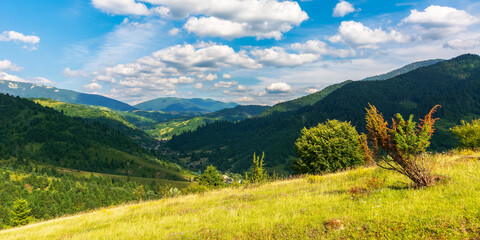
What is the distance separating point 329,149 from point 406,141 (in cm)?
3548

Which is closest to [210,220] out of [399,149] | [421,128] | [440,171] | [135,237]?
[135,237]

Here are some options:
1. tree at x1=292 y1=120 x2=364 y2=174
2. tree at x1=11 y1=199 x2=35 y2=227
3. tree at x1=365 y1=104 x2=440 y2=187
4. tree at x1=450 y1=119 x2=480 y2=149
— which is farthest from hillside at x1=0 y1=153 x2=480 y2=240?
tree at x1=11 y1=199 x2=35 y2=227

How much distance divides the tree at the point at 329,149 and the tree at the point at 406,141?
3371cm

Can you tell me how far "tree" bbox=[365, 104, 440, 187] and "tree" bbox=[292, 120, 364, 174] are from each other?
33.7 meters

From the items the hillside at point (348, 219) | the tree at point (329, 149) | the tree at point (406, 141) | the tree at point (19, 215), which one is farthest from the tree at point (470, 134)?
the tree at point (19, 215)

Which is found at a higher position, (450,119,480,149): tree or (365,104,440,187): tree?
(365,104,440,187): tree

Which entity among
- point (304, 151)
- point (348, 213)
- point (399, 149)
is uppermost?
point (399, 149)

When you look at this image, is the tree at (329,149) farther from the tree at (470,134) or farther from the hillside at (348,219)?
the hillside at (348,219)

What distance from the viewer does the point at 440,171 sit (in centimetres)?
1259

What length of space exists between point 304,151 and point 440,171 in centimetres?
3359

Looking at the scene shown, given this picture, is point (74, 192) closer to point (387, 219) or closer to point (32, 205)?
point (32, 205)

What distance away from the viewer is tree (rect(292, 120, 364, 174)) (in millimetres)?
43719

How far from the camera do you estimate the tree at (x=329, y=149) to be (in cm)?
4372

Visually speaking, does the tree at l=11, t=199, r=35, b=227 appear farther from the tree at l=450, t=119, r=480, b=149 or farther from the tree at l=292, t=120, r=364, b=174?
the tree at l=450, t=119, r=480, b=149
